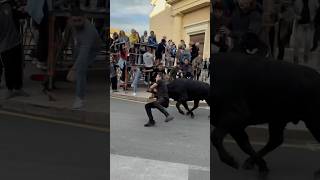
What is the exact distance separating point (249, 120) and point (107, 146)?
2.15 ft

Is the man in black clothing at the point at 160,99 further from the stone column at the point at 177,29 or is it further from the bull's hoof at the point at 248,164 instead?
the bull's hoof at the point at 248,164

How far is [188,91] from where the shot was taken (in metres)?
2.37

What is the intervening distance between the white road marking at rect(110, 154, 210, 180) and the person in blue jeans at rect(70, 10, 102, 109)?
98 centimetres

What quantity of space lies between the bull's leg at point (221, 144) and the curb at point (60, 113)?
0.49 m

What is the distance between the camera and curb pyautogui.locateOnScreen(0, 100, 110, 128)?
2.40 metres

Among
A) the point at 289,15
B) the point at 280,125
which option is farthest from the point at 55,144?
the point at 289,15

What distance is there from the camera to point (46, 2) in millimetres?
2428

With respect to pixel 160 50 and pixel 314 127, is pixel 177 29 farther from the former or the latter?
pixel 314 127

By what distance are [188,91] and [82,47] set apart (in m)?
0.52

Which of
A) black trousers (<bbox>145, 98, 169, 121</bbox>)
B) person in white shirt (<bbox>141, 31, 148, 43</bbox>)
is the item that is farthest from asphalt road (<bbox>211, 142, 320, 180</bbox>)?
person in white shirt (<bbox>141, 31, 148, 43</bbox>)

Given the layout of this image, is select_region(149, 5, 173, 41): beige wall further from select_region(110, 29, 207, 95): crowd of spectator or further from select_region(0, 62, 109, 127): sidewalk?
select_region(0, 62, 109, 127): sidewalk

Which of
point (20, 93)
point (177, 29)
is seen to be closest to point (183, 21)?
point (177, 29)

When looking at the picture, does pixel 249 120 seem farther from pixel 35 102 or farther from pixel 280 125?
pixel 35 102

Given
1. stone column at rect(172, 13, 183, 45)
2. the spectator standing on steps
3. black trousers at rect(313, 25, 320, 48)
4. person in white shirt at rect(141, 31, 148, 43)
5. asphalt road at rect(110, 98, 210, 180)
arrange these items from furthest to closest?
asphalt road at rect(110, 98, 210, 180)
the spectator standing on steps
person in white shirt at rect(141, 31, 148, 43)
stone column at rect(172, 13, 183, 45)
black trousers at rect(313, 25, 320, 48)
